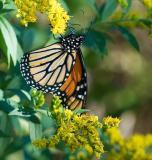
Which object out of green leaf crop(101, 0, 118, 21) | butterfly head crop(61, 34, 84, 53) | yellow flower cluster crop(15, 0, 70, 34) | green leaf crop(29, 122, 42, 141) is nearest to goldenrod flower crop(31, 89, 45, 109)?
green leaf crop(29, 122, 42, 141)

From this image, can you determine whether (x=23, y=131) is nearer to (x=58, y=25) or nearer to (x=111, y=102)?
(x=58, y=25)

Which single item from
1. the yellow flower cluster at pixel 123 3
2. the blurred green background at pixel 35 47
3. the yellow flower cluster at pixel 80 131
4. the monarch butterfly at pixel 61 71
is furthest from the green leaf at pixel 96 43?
the yellow flower cluster at pixel 80 131

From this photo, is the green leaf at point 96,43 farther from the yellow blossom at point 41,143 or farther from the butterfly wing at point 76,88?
the yellow blossom at point 41,143

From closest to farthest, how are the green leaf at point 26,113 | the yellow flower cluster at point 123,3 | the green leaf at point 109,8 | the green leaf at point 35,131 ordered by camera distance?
the green leaf at point 26,113
the green leaf at point 35,131
the yellow flower cluster at point 123,3
the green leaf at point 109,8

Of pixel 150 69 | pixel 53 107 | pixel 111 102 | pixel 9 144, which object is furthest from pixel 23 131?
pixel 150 69

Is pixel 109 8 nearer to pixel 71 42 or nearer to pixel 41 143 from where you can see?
pixel 71 42

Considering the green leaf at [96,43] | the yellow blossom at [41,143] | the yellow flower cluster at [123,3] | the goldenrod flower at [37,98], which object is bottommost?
the yellow blossom at [41,143]

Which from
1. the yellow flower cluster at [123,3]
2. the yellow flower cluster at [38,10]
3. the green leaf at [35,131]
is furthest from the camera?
the yellow flower cluster at [123,3]

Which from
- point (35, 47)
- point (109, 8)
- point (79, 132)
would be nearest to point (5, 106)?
point (79, 132)
